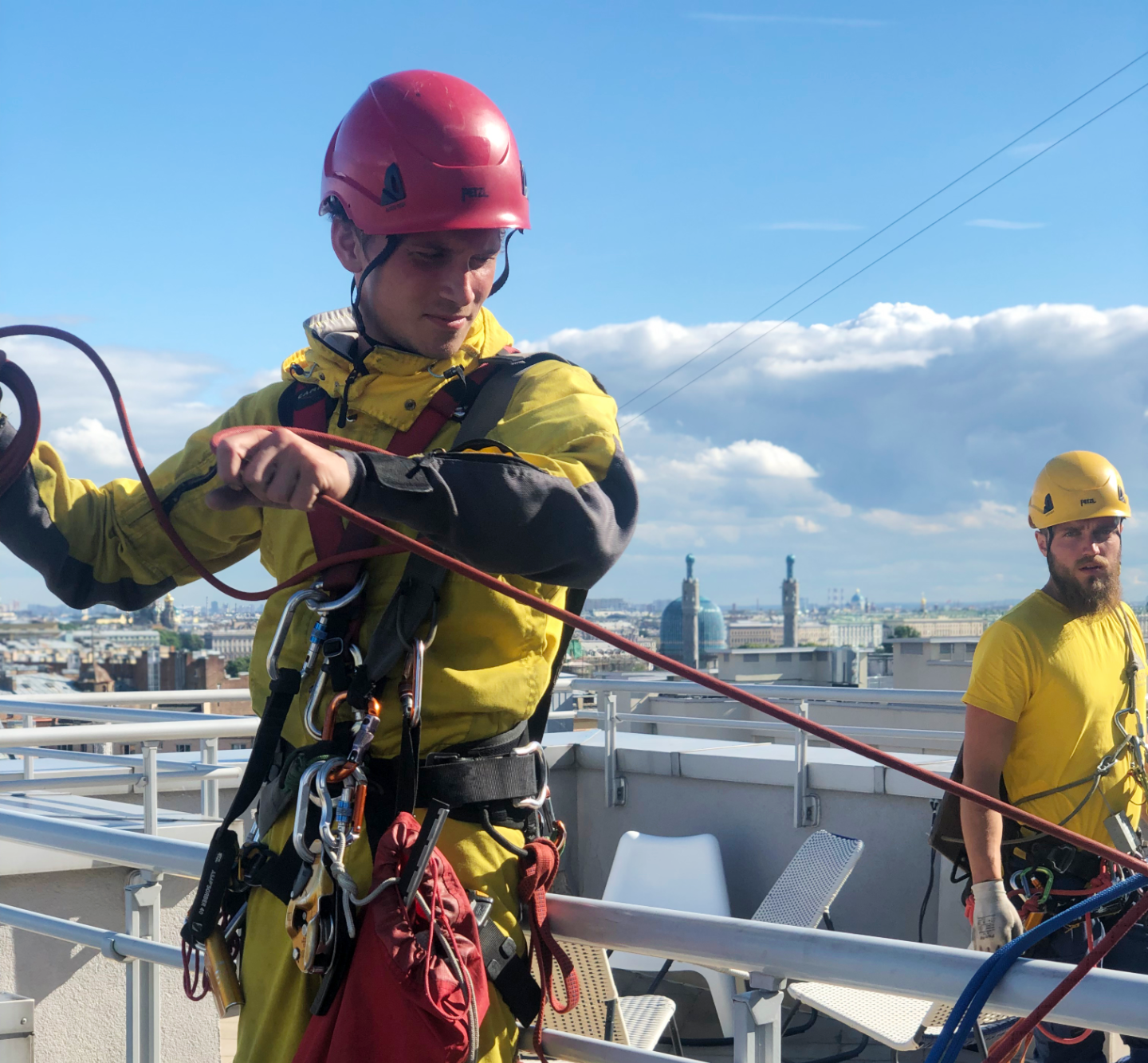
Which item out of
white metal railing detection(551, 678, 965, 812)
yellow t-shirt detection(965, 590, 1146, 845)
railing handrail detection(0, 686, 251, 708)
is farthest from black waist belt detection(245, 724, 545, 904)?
railing handrail detection(0, 686, 251, 708)

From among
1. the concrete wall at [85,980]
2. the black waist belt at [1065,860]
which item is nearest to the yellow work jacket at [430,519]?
the black waist belt at [1065,860]

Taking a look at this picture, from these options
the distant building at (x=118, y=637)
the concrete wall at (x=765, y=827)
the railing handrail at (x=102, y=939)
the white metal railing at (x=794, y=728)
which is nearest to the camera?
the railing handrail at (x=102, y=939)

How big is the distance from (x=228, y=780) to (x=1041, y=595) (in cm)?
425

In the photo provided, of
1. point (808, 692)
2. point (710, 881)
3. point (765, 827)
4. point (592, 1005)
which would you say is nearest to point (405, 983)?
point (592, 1005)

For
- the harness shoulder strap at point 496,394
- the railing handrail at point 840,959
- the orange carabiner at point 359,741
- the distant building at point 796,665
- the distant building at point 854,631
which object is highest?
the harness shoulder strap at point 496,394

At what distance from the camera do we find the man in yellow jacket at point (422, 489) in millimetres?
1284

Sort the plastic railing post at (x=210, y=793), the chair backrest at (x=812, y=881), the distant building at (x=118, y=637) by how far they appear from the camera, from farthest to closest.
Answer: the distant building at (x=118, y=637) → the plastic railing post at (x=210, y=793) → the chair backrest at (x=812, y=881)

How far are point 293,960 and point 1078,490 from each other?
2.78m

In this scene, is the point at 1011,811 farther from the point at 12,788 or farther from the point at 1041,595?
the point at 12,788

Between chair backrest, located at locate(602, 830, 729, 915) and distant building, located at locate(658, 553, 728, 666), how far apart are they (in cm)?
8459

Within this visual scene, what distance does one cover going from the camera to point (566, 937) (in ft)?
5.31

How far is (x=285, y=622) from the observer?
5.02 feet

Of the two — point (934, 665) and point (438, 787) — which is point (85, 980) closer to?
point (438, 787)

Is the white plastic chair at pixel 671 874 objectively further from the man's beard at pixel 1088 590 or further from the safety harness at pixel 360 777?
the safety harness at pixel 360 777
